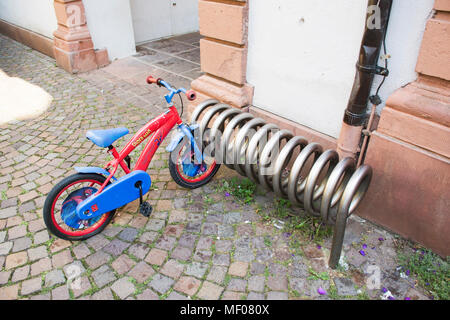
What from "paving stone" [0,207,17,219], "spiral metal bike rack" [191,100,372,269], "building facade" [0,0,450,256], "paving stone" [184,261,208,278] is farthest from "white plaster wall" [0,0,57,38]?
"paving stone" [184,261,208,278]

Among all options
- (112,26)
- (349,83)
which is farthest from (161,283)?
(112,26)

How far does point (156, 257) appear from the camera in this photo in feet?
10.4

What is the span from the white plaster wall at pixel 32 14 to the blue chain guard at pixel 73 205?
591 cm

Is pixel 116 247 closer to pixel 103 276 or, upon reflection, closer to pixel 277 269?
pixel 103 276

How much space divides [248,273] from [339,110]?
5.98ft

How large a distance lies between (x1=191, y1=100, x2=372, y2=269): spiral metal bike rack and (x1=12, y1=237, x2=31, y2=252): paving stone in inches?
76.6

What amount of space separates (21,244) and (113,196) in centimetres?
98

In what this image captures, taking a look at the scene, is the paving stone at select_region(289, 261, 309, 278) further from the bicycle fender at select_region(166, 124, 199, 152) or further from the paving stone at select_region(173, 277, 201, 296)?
the bicycle fender at select_region(166, 124, 199, 152)

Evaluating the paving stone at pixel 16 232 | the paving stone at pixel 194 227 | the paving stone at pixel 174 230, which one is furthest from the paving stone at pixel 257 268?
the paving stone at pixel 16 232

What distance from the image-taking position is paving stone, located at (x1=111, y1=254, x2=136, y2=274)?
3034mm

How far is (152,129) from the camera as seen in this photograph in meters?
3.50

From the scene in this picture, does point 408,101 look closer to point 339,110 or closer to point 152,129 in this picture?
point 339,110

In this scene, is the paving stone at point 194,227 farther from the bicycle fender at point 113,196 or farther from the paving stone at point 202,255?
the bicycle fender at point 113,196

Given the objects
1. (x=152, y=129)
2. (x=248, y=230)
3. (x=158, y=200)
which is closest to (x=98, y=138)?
(x=152, y=129)
